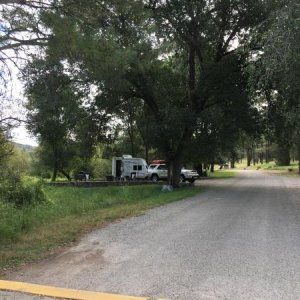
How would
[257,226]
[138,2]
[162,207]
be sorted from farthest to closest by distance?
1. [162,207]
2. [257,226]
3. [138,2]

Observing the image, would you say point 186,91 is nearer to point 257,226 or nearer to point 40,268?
point 257,226

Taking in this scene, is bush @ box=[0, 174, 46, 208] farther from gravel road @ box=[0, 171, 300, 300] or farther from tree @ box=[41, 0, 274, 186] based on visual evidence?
gravel road @ box=[0, 171, 300, 300]

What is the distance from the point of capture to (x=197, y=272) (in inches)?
271

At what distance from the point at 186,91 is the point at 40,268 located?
22.8 m

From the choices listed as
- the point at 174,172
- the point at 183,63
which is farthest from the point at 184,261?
the point at 183,63

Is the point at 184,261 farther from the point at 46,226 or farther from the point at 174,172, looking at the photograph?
the point at 174,172

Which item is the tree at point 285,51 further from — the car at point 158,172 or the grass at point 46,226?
the car at point 158,172

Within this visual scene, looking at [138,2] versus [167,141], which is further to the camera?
[167,141]

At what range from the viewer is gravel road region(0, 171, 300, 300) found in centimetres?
610

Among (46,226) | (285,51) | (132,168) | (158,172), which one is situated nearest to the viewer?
(46,226)

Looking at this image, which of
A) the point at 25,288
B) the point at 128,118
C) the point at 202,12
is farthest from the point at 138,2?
the point at 128,118

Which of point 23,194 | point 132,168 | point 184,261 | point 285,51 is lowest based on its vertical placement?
point 184,261

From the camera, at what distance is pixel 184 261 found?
7613 mm

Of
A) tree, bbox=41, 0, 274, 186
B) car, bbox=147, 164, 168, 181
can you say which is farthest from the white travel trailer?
tree, bbox=41, 0, 274, 186
